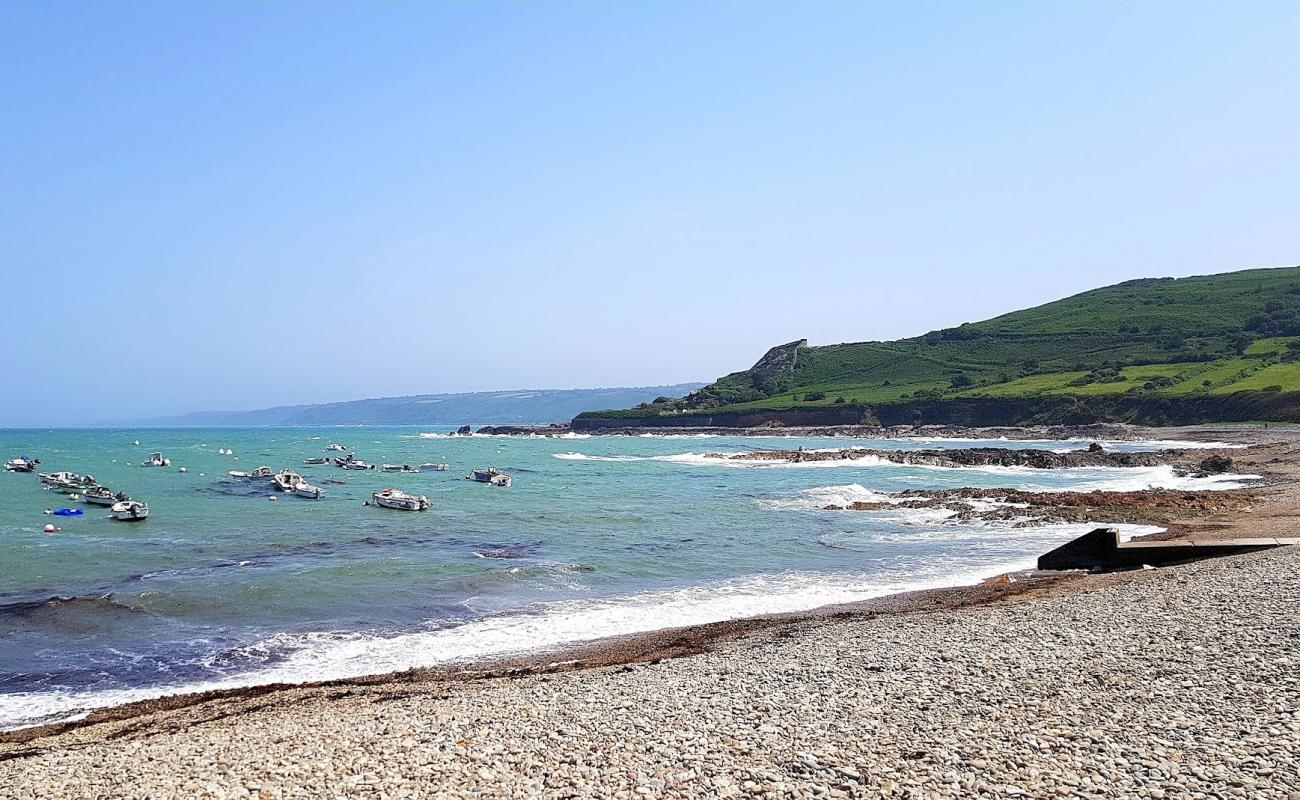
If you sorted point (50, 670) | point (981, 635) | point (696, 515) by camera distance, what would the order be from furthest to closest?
point (696, 515) < point (50, 670) < point (981, 635)

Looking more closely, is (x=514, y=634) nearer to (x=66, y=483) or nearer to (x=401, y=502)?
(x=401, y=502)

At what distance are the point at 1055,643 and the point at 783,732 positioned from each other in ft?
20.1

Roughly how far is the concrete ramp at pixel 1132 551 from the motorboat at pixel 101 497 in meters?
46.4

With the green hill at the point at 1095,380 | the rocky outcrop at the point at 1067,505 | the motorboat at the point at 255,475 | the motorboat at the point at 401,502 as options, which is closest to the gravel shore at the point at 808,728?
the rocky outcrop at the point at 1067,505

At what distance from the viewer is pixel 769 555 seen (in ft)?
103

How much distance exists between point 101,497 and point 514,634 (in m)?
39.7

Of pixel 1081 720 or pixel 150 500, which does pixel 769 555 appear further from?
pixel 150 500

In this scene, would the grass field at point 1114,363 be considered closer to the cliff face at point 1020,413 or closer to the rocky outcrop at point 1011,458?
the cliff face at point 1020,413

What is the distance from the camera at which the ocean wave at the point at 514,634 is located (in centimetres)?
1595

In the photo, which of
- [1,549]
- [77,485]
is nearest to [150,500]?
[77,485]

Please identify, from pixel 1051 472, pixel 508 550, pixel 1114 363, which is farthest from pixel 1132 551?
pixel 1114 363

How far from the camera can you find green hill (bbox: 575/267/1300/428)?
11769 centimetres

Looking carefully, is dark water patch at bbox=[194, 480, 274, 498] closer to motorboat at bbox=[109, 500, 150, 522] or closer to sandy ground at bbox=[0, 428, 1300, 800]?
motorboat at bbox=[109, 500, 150, 522]

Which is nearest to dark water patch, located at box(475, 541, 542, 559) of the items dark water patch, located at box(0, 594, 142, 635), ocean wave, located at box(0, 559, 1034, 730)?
ocean wave, located at box(0, 559, 1034, 730)
